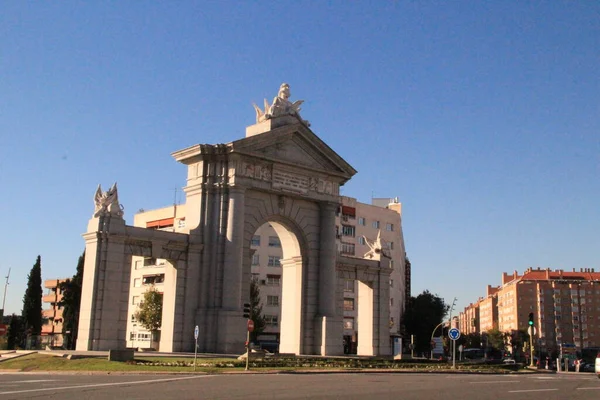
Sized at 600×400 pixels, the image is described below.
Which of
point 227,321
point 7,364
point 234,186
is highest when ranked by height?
point 234,186

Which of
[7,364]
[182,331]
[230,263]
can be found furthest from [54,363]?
[230,263]

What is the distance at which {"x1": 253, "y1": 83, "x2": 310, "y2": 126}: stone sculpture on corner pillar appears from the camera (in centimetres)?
4569

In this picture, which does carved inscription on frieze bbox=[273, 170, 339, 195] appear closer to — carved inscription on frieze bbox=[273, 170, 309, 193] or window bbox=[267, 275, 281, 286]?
carved inscription on frieze bbox=[273, 170, 309, 193]

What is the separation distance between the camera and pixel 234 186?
42.2 m

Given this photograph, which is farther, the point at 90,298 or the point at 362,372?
the point at 90,298

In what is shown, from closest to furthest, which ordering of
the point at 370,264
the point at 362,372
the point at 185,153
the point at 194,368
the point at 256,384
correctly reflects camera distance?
the point at 256,384, the point at 194,368, the point at 362,372, the point at 185,153, the point at 370,264

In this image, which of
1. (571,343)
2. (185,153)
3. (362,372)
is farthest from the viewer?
(571,343)

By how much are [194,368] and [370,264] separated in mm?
25262

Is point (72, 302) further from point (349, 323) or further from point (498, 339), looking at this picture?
point (498, 339)

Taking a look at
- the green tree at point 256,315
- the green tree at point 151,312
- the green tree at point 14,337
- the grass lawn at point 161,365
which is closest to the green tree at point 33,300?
the green tree at point 14,337

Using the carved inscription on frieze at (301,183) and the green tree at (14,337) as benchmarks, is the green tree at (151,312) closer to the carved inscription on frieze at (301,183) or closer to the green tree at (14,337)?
the green tree at (14,337)

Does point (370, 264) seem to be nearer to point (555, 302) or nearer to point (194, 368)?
point (194, 368)

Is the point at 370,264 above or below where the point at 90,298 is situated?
above

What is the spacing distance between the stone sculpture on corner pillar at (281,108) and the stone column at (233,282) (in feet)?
20.3
